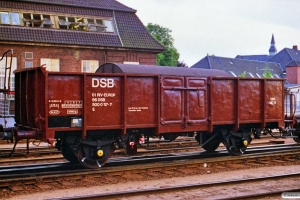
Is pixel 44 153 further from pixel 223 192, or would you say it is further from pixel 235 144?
pixel 223 192

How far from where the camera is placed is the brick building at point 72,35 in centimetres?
2791

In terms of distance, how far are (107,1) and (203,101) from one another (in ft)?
67.3

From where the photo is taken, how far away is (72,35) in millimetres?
29469

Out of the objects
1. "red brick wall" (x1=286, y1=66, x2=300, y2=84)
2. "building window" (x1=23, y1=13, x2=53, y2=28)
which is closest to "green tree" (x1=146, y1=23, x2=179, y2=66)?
"red brick wall" (x1=286, y1=66, x2=300, y2=84)

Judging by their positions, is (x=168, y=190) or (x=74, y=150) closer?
(x=168, y=190)

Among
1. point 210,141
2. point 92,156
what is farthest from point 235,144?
point 92,156

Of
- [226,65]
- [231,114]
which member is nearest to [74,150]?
[231,114]

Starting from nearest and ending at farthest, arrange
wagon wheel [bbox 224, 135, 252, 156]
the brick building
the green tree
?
wagon wheel [bbox 224, 135, 252, 156], the brick building, the green tree

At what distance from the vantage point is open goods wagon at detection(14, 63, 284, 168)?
11.5 m

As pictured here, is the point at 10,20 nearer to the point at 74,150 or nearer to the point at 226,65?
the point at 74,150

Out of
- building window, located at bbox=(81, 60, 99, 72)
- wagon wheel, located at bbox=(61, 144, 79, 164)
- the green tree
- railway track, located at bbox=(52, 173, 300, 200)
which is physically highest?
the green tree

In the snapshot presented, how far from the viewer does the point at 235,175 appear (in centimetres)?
1197

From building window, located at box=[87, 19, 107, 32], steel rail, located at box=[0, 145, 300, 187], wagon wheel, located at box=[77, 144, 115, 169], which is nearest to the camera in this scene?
steel rail, located at box=[0, 145, 300, 187]

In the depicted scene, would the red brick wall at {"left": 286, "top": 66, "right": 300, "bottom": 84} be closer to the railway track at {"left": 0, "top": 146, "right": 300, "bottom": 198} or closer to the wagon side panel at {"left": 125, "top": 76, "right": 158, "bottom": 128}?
the railway track at {"left": 0, "top": 146, "right": 300, "bottom": 198}
